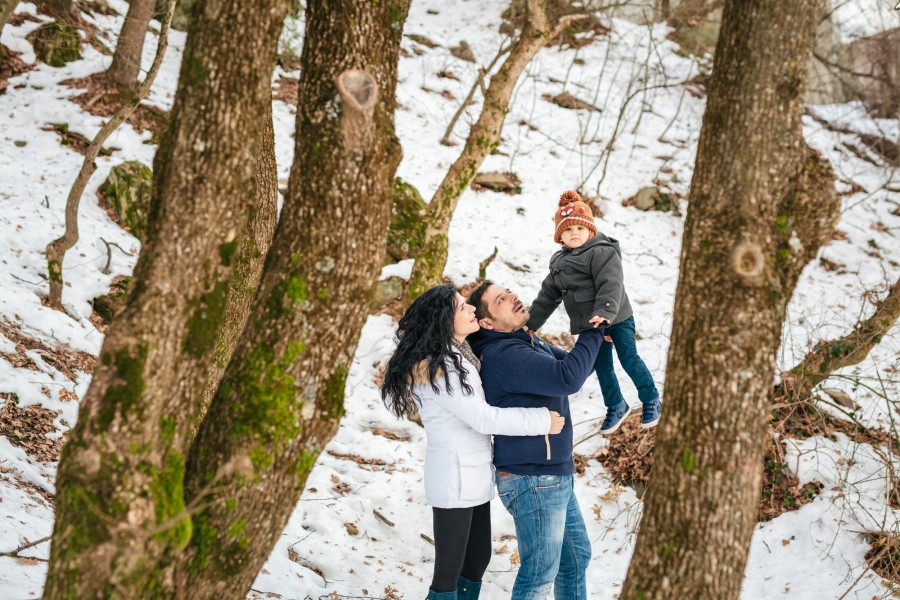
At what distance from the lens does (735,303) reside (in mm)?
2438

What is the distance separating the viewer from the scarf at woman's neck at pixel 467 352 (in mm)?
3427

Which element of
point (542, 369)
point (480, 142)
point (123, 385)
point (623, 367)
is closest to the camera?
point (123, 385)

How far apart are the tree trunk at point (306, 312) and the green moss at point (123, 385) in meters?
0.33

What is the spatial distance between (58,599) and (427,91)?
13.6 m

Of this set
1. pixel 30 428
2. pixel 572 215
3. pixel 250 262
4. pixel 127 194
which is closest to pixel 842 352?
pixel 572 215

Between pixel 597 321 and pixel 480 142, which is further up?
pixel 480 142

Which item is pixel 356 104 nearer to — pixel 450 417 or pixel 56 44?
pixel 450 417

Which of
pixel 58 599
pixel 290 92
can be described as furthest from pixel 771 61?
pixel 290 92

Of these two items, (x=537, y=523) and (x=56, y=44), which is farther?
(x=56, y=44)

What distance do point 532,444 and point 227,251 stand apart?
5.60 ft

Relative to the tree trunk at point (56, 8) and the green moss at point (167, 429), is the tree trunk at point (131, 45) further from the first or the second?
the green moss at point (167, 429)

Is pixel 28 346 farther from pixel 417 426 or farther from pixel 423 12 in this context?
pixel 423 12

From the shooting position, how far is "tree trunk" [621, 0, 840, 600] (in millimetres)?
2422

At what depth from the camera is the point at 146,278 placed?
93.2 inches
